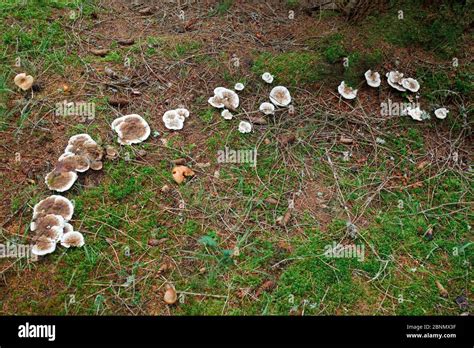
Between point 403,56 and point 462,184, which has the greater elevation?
point 403,56

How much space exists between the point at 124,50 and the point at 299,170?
2476 millimetres

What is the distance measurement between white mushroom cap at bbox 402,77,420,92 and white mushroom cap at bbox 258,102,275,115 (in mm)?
1511

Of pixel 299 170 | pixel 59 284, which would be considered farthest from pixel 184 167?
pixel 59 284

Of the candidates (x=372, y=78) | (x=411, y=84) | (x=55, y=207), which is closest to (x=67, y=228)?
(x=55, y=207)

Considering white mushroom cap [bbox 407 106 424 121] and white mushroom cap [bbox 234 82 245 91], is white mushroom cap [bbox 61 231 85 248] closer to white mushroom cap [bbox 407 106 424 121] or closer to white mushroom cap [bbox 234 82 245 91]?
white mushroom cap [bbox 234 82 245 91]

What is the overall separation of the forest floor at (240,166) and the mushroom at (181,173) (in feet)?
0.22

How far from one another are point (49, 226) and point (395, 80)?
3.81 metres

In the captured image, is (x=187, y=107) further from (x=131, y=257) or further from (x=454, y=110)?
(x=454, y=110)

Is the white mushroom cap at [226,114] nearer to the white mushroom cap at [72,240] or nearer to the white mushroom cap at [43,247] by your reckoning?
the white mushroom cap at [72,240]

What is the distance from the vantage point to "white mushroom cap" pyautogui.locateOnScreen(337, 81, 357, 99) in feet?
15.0

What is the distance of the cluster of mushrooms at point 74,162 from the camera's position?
12.0 feet

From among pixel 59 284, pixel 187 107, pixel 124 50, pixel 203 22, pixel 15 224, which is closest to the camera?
pixel 59 284

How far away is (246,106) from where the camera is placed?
447cm

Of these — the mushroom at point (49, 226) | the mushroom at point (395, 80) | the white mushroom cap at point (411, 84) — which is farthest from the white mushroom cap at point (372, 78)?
the mushroom at point (49, 226)
